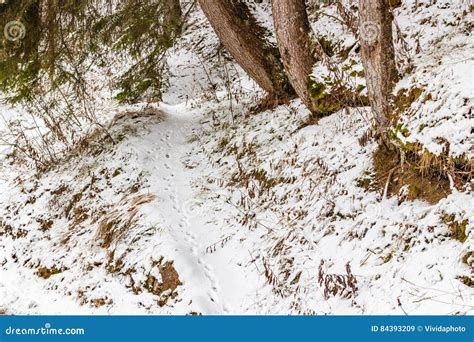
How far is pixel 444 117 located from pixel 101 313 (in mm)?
4265

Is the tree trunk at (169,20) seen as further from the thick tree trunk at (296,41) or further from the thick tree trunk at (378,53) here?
the thick tree trunk at (378,53)

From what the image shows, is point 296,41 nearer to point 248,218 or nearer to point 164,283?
point 248,218

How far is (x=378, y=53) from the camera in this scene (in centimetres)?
494

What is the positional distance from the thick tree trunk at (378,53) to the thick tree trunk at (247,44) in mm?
2873

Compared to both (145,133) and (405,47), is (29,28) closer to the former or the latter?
(145,133)

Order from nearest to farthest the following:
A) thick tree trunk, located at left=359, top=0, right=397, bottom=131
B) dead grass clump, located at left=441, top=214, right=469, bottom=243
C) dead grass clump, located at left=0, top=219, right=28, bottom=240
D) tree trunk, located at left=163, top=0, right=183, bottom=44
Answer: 1. dead grass clump, located at left=441, top=214, right=469, bottom=243
2. thick tree trunk, located at left=359, top=0, right=397, bottom=131
3. dead grass clump, located at left=0, top=219, right=28, bottom=240
4. tree trunk, located at left=163, top=0, right=183, bottom=44

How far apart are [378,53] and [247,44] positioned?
3.23 m

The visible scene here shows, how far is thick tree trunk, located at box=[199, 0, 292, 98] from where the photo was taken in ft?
25.3

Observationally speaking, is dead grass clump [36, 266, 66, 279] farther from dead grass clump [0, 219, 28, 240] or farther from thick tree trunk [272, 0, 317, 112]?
thick tree trunk [272, 0, 317, 112]

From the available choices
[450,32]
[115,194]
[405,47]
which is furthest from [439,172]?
[115,194]

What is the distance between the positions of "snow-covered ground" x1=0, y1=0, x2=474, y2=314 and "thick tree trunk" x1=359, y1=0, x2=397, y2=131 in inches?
8.7

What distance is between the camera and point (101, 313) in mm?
5254

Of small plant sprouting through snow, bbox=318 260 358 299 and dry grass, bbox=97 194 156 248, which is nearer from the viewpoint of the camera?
small plant sprouting through snow, bbox=318 260 358 299

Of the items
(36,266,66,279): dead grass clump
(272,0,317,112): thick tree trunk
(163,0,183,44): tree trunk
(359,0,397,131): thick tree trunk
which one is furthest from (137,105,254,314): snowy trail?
(359,0,397,131): thick tree trunk
